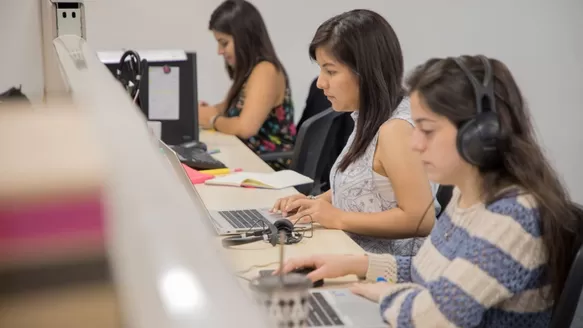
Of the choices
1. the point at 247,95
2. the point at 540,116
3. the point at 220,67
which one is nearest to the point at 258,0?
the point at 220,67

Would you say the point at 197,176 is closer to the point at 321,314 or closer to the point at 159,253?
the point at 321,314

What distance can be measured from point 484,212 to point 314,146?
1637mm

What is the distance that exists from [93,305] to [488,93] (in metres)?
1.06

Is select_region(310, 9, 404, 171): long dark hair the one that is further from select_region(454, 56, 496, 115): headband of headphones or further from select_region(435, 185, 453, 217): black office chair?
select_region(454, 56, 496, 115): headband of headphones

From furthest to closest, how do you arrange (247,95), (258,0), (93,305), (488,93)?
(258,0) < (247,95) < (488,93) < (93,305)

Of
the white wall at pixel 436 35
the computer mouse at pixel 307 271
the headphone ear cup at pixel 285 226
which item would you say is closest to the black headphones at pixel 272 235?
the headphone ear cup at pixel 285 226

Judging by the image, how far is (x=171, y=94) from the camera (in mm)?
3236

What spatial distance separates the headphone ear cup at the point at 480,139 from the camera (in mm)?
1339

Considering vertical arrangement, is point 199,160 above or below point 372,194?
below

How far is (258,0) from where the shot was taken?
14.2ft

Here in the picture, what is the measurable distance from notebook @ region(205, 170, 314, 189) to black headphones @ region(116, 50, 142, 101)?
0.51 metres

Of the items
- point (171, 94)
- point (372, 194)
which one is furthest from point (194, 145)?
point (372, 194)

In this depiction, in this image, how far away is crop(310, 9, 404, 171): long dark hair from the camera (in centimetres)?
201

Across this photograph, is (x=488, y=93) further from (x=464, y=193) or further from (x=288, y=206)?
(x=288, y=206)
